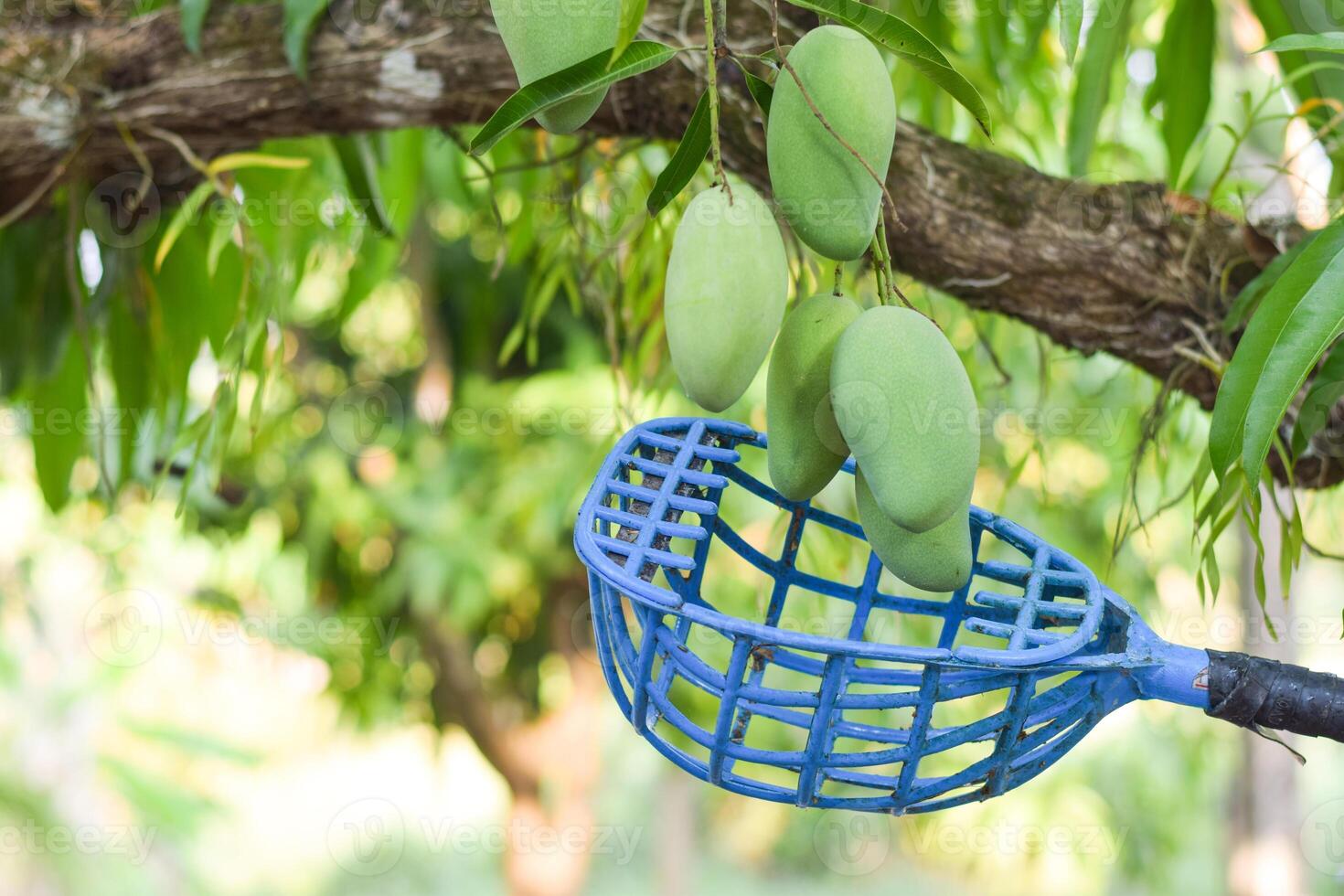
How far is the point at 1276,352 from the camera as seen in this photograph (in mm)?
451

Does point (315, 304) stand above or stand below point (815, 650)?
below

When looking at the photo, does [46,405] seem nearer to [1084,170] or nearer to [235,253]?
[235,253]

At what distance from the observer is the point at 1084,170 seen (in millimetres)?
883

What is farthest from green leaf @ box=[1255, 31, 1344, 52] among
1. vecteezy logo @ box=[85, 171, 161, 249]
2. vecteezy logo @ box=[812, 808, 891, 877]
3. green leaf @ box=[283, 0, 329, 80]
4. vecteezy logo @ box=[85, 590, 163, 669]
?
vecteezy logo @ box=[812, 808, 891, 877]

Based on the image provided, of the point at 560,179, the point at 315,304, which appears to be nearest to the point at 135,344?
the point at 560,179

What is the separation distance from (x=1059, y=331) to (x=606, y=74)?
0.43 metres

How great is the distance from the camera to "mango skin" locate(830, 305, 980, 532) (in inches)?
14.6

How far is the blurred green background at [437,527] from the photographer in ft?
3.54

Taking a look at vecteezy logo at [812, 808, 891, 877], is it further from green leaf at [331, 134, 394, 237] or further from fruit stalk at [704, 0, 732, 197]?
fruit stalk at [704, 0, 732, 197]

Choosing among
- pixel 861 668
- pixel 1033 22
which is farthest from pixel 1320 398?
pixel 1033 22

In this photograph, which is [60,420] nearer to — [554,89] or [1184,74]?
[554,89]

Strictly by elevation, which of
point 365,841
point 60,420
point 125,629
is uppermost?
point 60,420

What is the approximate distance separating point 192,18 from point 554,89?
0.52m

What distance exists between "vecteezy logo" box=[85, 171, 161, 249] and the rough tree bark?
0.33 ft
